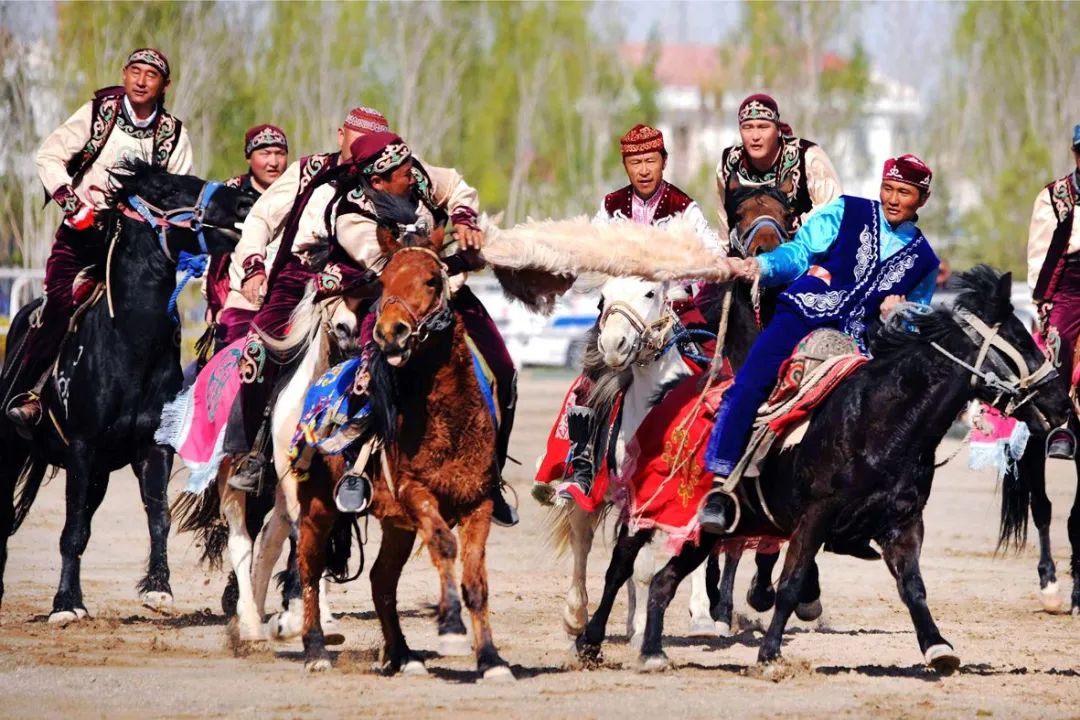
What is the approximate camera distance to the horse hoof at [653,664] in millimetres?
8594

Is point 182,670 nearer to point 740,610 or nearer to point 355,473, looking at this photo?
point 355,473

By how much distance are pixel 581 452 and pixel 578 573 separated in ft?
2.08

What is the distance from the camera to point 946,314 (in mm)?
8211

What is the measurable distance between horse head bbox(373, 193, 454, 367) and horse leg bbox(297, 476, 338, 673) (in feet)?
3.81

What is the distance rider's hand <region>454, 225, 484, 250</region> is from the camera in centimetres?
823

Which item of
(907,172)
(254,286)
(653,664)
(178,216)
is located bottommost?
(653,664)

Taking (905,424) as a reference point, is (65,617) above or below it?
below

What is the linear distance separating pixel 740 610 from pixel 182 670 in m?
3.88

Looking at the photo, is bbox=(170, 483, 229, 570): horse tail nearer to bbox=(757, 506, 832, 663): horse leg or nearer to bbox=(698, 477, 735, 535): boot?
bbox=(698, 477, 735, 535): boot

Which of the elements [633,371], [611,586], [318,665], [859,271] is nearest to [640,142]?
[633,371]

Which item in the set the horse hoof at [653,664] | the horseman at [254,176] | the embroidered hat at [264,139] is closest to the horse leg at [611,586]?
the horse hoof at [653,664]

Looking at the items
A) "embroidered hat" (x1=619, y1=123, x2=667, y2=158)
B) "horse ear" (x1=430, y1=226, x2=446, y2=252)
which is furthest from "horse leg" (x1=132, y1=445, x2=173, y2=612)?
"horse ear" (x1=430, y1=226, x2=446, y2=252)

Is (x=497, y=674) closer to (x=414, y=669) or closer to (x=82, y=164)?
(x=414, y=669)

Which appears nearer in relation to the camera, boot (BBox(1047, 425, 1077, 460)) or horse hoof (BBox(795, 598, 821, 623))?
boot (BBox(1047, 425, 1077, 460))
